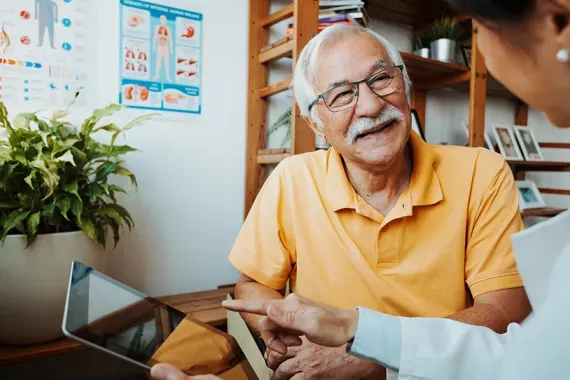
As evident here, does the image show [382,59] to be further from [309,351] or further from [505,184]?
[309,351]

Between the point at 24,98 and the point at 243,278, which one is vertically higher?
the point at 24,98

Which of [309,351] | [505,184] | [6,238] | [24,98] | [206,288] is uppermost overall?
[24,98]

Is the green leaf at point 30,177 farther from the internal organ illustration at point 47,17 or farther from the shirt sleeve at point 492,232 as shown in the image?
the shirt sleeve at point 492,232

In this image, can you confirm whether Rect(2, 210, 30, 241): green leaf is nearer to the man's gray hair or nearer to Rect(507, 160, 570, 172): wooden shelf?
the man's gray hair

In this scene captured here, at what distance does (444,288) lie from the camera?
1.00 m

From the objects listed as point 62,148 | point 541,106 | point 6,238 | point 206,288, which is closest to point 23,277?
point 6,238

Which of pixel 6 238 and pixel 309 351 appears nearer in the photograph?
pixel 309 351

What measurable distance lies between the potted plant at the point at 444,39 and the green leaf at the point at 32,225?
190cm

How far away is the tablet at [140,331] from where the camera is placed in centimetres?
53

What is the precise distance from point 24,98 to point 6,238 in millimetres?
614

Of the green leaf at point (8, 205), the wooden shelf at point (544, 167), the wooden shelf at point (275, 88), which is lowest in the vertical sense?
the green leaf at point (8, 205)

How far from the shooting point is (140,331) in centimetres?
62

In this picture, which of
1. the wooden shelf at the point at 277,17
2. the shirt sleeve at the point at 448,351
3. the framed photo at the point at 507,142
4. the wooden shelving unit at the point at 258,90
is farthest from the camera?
the framed photo at the point at 507,142

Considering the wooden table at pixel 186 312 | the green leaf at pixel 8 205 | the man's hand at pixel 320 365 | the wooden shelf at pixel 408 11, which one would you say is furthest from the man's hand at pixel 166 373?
the wooden shelf at pixel 408 11
